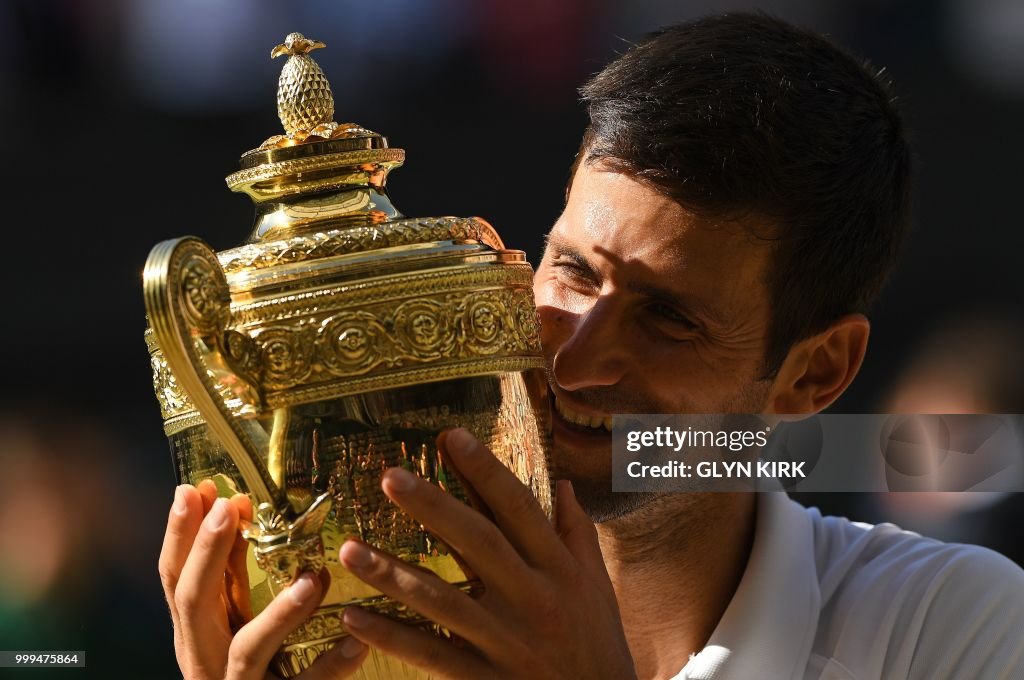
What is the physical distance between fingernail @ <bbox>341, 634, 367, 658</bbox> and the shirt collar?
106cm

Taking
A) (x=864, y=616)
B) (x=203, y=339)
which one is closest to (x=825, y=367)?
(x=864, y=616)

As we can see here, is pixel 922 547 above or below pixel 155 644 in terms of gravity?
above

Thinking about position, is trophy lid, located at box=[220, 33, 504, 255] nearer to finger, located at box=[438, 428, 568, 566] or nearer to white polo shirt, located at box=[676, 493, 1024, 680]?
finger, located at box=[438, 428, 568, 566]

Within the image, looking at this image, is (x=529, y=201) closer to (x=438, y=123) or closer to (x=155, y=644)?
(x=438, y=123)

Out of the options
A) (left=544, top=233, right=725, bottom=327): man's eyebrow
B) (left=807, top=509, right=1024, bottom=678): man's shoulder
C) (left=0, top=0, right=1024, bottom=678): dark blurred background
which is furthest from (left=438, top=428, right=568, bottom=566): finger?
(left=0, top=0, right=1024, bottom=678): dark blurred background

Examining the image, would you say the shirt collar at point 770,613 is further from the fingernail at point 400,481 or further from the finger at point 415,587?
the fingernail at point 400,481

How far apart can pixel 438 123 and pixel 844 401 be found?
7.36 feet

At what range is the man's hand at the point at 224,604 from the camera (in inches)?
53.8

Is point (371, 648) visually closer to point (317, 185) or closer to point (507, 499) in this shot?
point (507, 499)

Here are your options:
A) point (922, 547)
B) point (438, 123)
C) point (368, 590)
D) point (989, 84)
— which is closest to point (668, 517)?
point (922, 547)

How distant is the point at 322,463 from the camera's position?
137 centimetres

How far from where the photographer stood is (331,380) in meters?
1.38

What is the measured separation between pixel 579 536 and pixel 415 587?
28 cm

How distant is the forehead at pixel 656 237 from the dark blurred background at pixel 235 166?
119 inches
